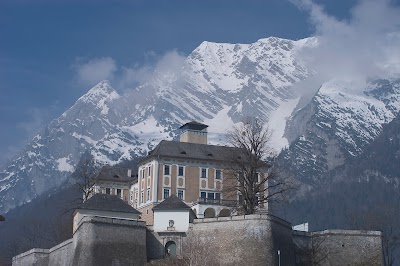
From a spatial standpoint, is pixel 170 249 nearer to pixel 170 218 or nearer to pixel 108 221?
pixel 170 218

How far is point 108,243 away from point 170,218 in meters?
7.61

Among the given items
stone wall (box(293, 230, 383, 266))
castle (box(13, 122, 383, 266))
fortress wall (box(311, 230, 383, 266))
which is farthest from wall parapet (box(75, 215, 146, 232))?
fortress wall (box(311, 230, 383, 266))

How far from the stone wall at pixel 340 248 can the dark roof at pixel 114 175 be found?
127 feet

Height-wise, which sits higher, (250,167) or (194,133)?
(194,133)

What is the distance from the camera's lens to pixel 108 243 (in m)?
72.6

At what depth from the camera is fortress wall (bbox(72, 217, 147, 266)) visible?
71.8 metres

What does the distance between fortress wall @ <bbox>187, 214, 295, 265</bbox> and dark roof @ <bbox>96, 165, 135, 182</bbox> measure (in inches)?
1491

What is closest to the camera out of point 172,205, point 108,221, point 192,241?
point 108,221

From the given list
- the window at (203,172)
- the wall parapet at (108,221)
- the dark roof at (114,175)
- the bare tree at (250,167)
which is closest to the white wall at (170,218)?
the wall parapet at (108,221)

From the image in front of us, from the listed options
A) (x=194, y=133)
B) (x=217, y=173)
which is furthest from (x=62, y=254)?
(x=194, y=133)

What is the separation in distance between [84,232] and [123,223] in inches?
142

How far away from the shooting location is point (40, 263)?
271ft

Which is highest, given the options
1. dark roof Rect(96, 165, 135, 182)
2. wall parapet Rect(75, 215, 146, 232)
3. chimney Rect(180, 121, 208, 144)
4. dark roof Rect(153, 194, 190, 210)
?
chimney Rect(180, 121, 208, 144)

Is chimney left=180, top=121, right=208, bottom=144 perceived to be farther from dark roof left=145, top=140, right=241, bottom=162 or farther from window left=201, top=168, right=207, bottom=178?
window left=201, top=168, right=207, bottom=178
